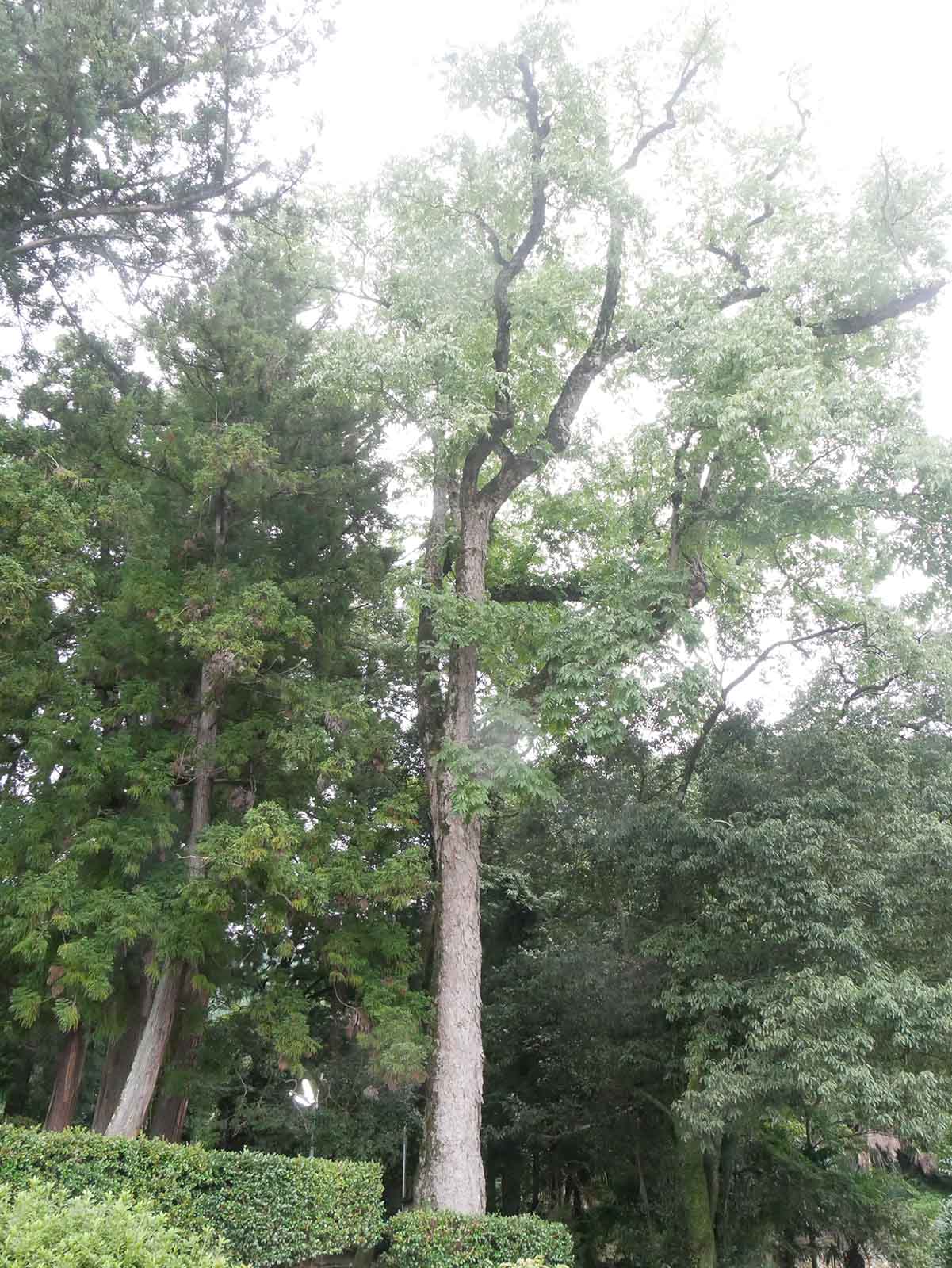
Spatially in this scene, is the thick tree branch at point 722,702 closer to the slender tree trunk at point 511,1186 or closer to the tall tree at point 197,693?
the tall tree at point 197,693

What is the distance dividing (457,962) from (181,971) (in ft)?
8.15

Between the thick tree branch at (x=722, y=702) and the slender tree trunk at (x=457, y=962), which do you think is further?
the thick tree branch at (x=722, y=702)

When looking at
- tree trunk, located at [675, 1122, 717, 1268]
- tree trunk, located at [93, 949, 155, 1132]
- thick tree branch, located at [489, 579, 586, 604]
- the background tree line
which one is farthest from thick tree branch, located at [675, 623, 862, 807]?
tree trunk, located at [93, 949, 155, 1132]

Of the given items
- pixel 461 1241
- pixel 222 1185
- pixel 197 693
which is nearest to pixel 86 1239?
pixel 222 1185

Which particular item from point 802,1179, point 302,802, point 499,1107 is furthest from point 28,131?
point 802,1179

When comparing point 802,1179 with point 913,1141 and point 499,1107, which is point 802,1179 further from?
point 913,1141

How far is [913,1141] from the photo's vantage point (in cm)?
742

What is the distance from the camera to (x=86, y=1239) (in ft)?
9.61

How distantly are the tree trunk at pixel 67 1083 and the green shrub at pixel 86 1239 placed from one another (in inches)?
271

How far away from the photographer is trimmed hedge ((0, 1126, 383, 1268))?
5688mm

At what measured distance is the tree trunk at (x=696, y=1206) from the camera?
10094mm

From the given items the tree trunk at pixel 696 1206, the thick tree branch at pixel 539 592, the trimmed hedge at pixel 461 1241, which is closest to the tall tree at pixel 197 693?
the thick tree branch at pixel 539 592

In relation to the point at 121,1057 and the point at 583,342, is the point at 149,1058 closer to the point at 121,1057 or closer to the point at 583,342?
the point at 121,1057

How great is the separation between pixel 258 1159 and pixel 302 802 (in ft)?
10.6
